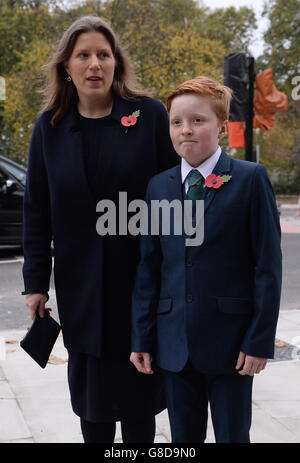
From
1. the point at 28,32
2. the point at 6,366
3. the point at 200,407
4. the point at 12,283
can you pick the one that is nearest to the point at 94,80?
the point at 200,407

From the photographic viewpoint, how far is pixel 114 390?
7.80 ft

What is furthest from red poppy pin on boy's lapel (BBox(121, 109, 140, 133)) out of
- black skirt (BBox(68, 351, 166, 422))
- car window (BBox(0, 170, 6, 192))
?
car window (BBox(0, 170, 6, 192))

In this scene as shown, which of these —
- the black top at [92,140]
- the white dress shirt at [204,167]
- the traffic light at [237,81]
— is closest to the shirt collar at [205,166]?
the white dress shirt at [204,167]

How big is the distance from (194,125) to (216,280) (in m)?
0.53

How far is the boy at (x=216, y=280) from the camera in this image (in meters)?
1.98

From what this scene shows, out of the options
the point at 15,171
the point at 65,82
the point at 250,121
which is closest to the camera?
the point at 65,82

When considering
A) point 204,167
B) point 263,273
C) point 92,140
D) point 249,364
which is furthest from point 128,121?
point 249,364

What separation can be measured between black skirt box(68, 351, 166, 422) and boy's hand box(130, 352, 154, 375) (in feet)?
0.49

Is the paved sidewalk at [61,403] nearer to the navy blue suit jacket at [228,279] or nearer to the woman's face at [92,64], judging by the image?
the navy blue suit jacket at [228,279]

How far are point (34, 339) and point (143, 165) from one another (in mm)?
869

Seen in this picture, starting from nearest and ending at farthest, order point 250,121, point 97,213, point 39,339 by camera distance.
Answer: point 97,213
point 39,339
point 250,121

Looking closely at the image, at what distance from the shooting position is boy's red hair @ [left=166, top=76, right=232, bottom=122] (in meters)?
2.02

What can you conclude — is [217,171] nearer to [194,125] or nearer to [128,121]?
[194,125]
